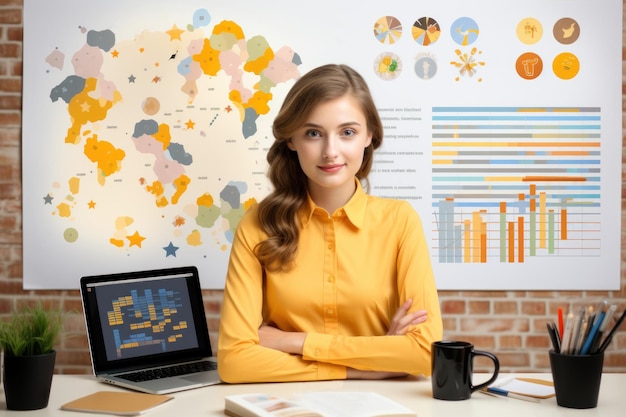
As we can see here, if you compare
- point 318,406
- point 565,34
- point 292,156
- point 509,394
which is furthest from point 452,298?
Result: point 318,406

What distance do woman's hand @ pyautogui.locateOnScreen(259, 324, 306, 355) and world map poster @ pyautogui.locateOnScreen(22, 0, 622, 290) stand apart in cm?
124

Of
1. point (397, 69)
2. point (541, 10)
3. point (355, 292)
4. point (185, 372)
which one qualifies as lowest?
point (185, 372)

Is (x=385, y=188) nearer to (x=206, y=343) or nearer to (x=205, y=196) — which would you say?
(x=205, y=196)

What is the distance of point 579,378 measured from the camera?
1497 mm

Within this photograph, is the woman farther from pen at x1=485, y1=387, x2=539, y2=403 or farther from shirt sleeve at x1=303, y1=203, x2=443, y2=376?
pen at x1=485, y1=387, x2=539, y2=403

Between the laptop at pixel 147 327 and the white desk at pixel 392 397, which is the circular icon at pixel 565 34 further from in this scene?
the laptop at pixel 147 327

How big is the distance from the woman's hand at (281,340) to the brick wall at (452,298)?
4.13 ft

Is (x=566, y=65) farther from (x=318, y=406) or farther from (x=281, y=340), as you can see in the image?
(x=318, y=406)

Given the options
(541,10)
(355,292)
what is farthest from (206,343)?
(541,10)

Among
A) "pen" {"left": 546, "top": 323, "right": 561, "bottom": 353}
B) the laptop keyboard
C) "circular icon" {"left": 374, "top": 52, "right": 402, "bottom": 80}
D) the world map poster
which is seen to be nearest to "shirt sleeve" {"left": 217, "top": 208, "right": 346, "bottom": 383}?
the laptop keyboard

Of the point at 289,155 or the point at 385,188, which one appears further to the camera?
the point at 385,188

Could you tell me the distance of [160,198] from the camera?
124 inches

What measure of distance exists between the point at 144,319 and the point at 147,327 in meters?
0.03

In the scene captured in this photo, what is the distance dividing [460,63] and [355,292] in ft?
4.97
